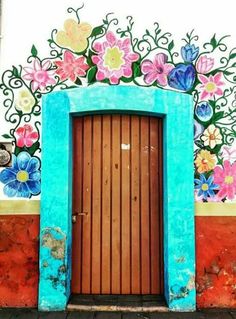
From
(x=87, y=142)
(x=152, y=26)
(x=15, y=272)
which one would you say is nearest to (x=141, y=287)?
(x=15, y=272)

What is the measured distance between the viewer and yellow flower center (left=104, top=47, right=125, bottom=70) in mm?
4480

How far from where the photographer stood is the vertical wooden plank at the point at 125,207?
4.51 m

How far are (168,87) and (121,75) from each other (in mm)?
575

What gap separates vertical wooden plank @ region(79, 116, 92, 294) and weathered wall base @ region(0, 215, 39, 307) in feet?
1.85

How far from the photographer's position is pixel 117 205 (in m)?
4.55

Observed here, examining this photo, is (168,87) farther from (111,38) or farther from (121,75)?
(111,38)

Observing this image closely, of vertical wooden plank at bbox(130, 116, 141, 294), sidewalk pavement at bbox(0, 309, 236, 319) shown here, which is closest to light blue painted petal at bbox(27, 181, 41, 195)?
vertical wooden plank at bbox(130, 116, 141, 294)

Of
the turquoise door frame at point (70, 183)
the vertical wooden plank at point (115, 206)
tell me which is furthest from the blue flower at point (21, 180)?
the vertical wooden plank at point (115, 206)

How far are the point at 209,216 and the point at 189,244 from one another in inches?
15.8

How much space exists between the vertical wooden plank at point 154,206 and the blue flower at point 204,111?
513 millimetres

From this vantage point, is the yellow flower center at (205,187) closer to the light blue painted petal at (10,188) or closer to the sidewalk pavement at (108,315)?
the sidewalk pavement at (108,315)

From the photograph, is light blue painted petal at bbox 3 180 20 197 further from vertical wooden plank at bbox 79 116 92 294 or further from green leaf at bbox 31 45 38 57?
green leaf at bbox 31 45 38 57

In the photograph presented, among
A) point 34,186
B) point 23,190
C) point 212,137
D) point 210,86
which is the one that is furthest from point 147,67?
point 23,190

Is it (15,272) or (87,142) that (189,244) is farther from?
(15,272)
